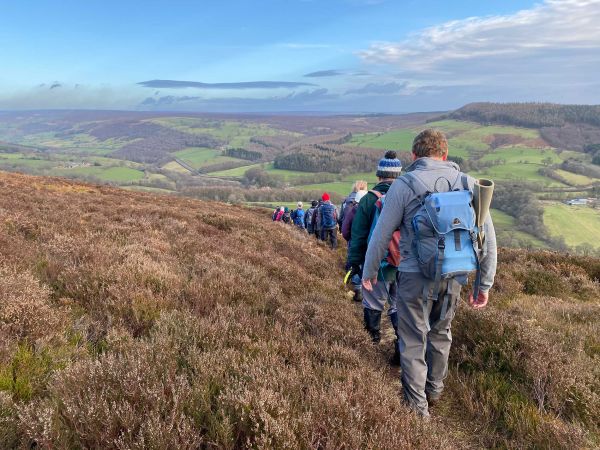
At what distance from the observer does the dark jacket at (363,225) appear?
14.9 feet

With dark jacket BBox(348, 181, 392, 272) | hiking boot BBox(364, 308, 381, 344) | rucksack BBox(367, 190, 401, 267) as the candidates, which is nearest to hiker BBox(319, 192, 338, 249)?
hiking boot BBox(364, 308, 381, 344)

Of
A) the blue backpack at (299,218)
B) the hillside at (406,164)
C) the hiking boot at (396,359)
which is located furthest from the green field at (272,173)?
the hiking boot at (396,359)

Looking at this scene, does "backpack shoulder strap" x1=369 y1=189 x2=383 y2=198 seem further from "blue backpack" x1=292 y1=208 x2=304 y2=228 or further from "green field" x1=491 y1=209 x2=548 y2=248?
"green field" x1=491 y1=209 x2=548 y2=248

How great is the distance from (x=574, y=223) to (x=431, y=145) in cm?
5573

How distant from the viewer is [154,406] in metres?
2.25

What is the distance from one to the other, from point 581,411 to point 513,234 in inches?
1797

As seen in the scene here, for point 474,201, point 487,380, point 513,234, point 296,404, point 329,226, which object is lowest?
point 513,234

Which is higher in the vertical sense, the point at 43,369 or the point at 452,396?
the point at 43,369

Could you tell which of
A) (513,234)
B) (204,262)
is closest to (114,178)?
(513,234)

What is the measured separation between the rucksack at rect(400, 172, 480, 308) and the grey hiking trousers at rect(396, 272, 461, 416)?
151 millimetres

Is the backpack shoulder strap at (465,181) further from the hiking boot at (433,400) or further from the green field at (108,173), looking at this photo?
the green field at (108,173)

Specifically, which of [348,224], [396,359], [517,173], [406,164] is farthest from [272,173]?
[396,359]

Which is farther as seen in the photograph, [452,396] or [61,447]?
[452,396]

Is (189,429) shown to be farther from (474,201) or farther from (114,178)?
(114,178)
